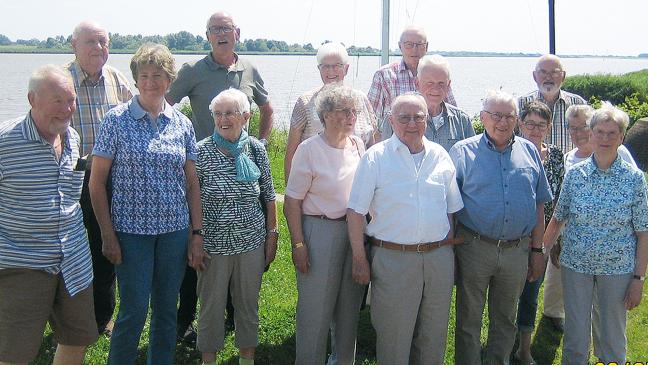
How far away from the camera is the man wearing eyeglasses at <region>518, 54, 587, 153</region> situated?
5.14 metres

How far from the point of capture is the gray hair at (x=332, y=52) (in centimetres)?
471

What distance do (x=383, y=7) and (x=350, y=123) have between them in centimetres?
505

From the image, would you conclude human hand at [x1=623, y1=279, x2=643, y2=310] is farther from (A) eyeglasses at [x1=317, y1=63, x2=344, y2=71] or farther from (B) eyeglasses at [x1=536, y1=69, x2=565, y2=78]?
(A) eyeglasses at [x1=317, y1=63, x2=344, y2=71]

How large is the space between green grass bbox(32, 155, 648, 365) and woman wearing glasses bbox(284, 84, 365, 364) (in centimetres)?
62

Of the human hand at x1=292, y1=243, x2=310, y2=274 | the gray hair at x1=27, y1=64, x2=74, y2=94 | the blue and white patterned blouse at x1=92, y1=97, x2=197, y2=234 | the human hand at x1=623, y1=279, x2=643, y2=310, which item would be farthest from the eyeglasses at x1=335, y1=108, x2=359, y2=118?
the human hand at x1=623, y1=279, x2=643, y2=310

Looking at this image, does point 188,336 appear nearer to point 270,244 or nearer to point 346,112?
point 270,244

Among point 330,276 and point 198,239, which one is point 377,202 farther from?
point 198,239

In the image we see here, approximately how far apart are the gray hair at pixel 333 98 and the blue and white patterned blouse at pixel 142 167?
2.86ft

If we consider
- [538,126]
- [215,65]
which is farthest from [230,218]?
[538,126]

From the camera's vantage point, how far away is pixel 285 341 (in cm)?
479

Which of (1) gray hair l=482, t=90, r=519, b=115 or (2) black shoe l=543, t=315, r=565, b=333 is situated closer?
(1) gray hair l=482, t=90, r=519, b=115

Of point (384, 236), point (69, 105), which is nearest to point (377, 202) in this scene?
point (384, 236)

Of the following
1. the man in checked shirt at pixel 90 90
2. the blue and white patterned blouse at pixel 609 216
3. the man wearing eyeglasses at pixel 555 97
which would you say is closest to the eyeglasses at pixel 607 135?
the blue and white patterned blouse at pixel 609 216

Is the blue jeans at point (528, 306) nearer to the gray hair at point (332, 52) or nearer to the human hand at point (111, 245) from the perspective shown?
the gray hair at point (332, 52)
